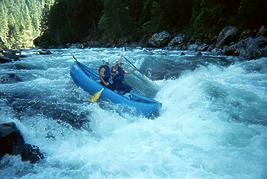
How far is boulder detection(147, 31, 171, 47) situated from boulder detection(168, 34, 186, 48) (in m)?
1.30

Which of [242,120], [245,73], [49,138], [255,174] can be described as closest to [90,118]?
[49,138]

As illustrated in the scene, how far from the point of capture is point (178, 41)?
28.4 m

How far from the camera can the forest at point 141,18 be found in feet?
72.5

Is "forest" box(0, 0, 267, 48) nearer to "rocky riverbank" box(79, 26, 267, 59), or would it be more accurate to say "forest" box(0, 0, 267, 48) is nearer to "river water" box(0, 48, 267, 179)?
"rocky riverbank" box(79, 26, 267, 59)

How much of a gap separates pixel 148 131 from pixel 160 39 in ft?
79.0

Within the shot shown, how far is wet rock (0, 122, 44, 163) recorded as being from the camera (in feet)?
19.8

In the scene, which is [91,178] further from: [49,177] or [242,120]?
[242,120]

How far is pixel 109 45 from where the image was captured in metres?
42.3

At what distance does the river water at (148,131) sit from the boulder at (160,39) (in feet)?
61.3

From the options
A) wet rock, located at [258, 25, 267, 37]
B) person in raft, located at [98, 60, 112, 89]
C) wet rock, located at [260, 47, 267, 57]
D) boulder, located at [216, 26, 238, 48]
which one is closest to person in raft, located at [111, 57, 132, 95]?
person in raft, located at [98, 60, 112, 89]

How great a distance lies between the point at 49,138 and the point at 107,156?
1594mm

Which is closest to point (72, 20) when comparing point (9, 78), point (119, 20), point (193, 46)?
point (119, 20)

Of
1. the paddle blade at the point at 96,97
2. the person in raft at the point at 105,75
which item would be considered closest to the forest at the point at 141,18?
the person in raft at the point at 105,75

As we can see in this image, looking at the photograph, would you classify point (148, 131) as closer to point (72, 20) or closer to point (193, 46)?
point (193, 46)
